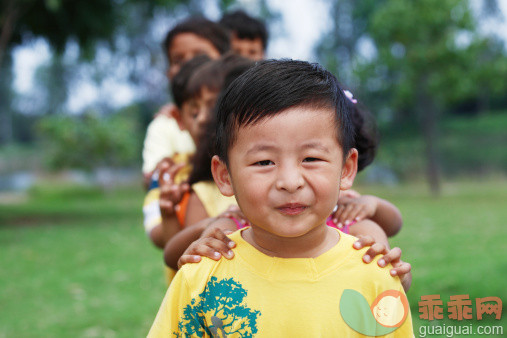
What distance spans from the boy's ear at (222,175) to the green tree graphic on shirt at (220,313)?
0.78ft

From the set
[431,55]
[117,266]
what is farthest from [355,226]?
[431,55]

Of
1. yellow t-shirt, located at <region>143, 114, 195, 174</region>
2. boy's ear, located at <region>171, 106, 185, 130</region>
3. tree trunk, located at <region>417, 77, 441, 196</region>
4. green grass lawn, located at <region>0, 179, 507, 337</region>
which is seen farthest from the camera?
tree trunk, located at <region>417, 77, 441, 196</region>

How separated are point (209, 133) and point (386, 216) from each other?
0.66 meters

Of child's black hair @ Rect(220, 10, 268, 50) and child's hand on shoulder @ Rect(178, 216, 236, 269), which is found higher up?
child's black hair @ Rect(220, 10, 268, 50)

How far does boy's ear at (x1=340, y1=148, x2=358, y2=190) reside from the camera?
5.18ft

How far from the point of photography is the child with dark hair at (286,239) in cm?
144

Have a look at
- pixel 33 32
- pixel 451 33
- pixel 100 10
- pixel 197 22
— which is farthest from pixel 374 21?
pixel 197 22

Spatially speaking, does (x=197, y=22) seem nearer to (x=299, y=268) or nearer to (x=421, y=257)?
(x=299, y=268)

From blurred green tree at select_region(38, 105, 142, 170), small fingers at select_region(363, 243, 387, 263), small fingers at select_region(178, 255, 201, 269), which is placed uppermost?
blurred green tree at select_region(38, 105, 142, 170)

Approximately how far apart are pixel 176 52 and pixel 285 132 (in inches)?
79.9

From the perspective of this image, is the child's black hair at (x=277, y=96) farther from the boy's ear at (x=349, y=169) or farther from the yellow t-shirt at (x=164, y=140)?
the yellow t-shirt at (x=164, y=140)

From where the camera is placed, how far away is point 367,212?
A: 1.87m

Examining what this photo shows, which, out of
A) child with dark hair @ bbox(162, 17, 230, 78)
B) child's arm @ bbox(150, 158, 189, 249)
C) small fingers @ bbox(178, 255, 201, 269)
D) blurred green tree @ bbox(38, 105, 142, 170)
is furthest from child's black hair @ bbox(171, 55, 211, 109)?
blurred green tree @ bbox(38, 105, 142, 170)

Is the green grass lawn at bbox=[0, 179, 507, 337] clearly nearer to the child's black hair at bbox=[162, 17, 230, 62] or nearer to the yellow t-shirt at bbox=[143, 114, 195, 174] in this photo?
the yellow t-shirt at bbox=[143, 114, 195, 174]
